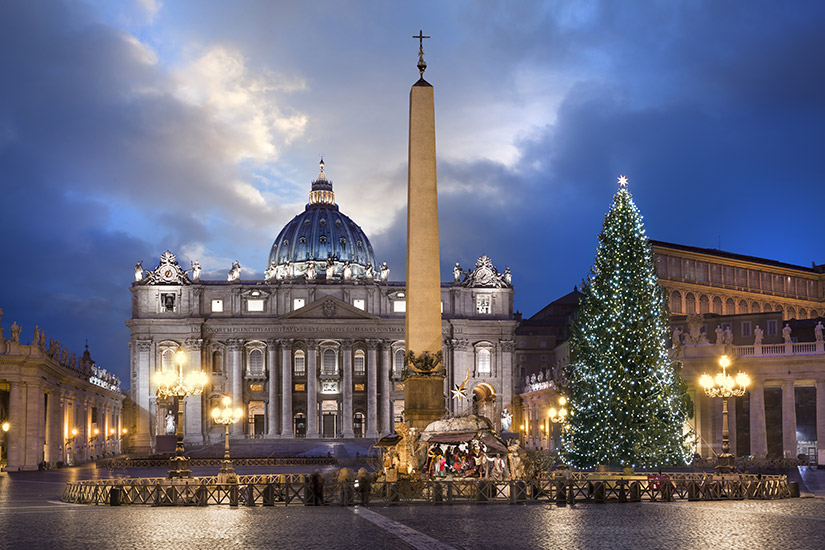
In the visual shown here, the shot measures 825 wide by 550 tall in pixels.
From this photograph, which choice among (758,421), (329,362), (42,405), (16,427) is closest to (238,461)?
(42,405)

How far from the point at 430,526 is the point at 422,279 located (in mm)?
8405

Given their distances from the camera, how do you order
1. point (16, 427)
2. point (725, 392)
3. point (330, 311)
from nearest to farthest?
point (725, 392) < point (16, 427) < point (330, 311)

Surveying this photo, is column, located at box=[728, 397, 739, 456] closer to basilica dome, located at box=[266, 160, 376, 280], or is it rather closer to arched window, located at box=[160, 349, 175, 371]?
arched window, located at box=[160, 349, 175, 371]

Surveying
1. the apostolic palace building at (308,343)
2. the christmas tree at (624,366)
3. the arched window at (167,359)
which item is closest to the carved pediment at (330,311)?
the apostolic palace building at (308,343)

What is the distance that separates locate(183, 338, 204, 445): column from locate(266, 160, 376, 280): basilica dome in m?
32.7

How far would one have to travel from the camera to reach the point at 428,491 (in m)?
25.0

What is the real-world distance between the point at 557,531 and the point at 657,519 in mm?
3320

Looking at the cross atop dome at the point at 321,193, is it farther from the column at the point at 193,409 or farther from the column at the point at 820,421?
the column at the point at 820,421

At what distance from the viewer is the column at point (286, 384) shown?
109 metres

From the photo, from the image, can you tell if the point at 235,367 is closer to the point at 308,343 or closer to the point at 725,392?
the point at 308,343

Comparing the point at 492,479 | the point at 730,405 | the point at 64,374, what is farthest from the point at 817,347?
the point at 64,374

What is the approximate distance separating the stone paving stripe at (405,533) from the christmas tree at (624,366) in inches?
660

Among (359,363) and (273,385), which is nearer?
(273,385)

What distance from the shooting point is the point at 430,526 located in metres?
19.5
